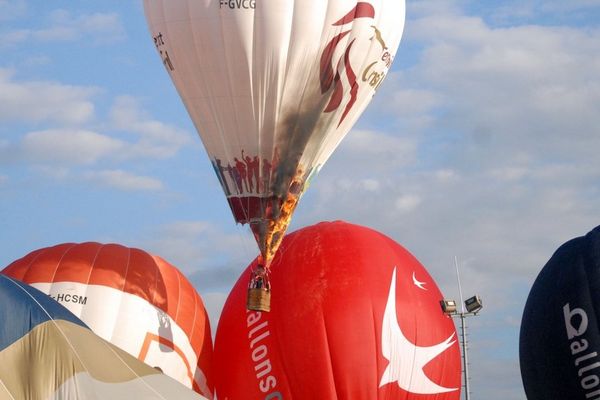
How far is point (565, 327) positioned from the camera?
1163cm

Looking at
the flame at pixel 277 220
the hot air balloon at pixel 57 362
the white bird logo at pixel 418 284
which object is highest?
the flame at pixel 277 220

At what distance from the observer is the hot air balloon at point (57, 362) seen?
825cm

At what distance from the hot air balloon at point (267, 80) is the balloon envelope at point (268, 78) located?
1 centimetres

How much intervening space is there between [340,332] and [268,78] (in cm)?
327

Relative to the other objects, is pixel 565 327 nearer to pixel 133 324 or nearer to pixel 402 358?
pixel 402 358

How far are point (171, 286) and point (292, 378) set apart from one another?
2132 mm

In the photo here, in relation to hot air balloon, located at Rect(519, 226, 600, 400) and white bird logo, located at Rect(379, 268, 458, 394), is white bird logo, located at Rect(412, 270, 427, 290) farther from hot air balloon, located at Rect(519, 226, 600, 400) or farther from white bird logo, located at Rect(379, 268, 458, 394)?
hot air balloon, located at Rect(519, 226, 600, 400)

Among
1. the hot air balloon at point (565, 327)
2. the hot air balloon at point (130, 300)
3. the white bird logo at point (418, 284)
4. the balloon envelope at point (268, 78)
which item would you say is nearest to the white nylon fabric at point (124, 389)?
the hot air balloon at point (565, 327)

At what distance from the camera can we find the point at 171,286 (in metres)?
15.6

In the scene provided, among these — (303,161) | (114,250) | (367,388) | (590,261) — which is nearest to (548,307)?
(590,261)

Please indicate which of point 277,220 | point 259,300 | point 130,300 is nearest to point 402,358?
point 259,300

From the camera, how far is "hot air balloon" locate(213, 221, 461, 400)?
14516 mm

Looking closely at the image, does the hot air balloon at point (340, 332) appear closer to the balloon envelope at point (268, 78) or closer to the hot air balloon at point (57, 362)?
the balloon envelope at point (268, 78)

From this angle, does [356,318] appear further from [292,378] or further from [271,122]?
[271,122]
